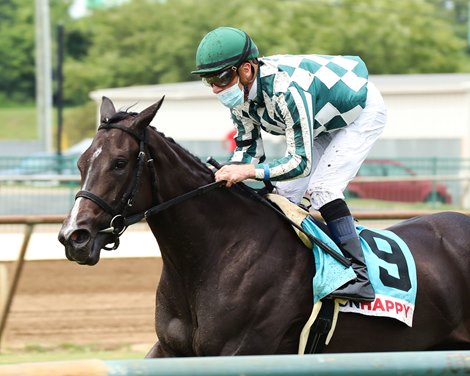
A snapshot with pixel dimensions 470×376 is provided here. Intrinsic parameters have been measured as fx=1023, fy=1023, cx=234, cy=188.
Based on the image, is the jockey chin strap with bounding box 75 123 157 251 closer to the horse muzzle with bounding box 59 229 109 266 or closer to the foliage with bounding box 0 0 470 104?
the horse muzzle with bounding box 59 229 109 266

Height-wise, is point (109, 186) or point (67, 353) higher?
point (109, 186)

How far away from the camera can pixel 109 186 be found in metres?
4.33

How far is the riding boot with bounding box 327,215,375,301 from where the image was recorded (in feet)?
15.4

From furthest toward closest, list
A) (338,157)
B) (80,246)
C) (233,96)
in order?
1. (338,157)
2. (233,96)
3. (80,246)

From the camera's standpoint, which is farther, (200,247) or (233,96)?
(233,96)

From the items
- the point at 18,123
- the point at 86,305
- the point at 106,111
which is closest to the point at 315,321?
the point at 106,111

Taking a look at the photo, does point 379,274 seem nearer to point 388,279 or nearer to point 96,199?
point 388,279

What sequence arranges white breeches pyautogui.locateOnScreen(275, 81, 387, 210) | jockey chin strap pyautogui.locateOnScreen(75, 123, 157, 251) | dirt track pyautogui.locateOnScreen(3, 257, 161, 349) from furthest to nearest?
dirt track pyautogui.locateOnScreen(3, 257, 161, 349), white breeches pyautogui.locateOnScreen(275, 81, 387, 210), jockey chin strap pyautogui.locateOnScreen(75, 123, 157, 251)

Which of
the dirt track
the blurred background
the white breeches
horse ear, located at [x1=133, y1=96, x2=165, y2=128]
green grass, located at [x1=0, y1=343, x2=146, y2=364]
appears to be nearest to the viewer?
horse ear, located at [x1=133, y1=96, x2=165, y2=128]

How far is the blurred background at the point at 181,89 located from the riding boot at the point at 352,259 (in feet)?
9.90

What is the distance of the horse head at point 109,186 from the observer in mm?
4215

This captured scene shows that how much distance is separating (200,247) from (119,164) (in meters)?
0.55

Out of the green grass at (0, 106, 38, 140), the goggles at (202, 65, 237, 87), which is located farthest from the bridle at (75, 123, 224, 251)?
the green grass at (0, 106, 38, 140)

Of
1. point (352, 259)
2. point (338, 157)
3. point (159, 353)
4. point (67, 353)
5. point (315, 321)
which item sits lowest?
point (67, 353)
